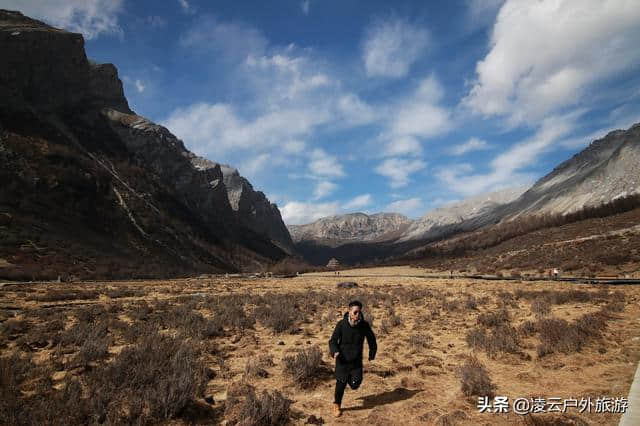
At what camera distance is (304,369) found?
25.9 ft

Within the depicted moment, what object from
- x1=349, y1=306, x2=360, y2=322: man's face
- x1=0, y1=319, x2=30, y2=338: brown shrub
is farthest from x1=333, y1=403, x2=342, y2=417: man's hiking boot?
x1=0, y1=319, x2=30, y2=338: brown shrub

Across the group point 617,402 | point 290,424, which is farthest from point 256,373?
point 617,402

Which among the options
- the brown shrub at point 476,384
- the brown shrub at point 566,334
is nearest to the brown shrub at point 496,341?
the brown shrub at point 566,334

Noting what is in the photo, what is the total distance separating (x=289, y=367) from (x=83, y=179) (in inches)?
2879

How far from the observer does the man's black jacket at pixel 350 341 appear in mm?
6523

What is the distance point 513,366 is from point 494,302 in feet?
35.2

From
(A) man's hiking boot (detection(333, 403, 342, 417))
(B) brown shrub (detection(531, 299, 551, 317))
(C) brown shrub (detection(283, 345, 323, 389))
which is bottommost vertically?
(B) brown shrub (detection(531, 299, 551, 317))

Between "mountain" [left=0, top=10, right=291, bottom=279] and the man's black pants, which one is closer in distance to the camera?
the man's black pants

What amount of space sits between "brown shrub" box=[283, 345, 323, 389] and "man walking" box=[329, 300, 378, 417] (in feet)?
4.83

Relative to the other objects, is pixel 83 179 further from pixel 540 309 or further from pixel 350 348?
pixel 540 309

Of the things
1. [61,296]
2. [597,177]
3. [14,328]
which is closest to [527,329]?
[14,328]

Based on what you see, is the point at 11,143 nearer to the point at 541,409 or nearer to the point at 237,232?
the point at 541,409

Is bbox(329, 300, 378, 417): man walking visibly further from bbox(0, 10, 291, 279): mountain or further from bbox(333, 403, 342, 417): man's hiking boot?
bbox(0, 10, 291, 279): mountain

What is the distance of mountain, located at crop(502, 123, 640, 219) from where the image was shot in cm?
10450
